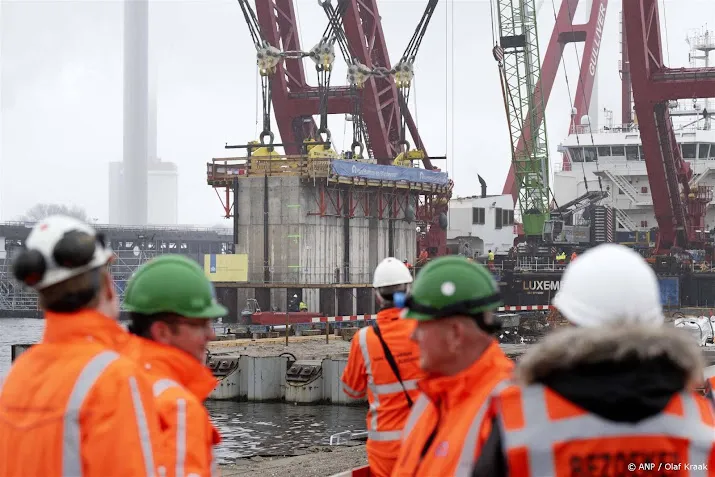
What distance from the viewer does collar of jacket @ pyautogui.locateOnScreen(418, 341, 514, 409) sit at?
12.0 feet

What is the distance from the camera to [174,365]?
13.1 ft

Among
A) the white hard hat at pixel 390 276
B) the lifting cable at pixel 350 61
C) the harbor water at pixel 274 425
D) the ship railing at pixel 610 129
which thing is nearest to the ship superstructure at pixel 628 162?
the ship railing at pixel 610 129

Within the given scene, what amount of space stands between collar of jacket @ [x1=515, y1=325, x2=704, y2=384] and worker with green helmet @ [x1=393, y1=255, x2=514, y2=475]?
78cm

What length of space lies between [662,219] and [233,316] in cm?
2115

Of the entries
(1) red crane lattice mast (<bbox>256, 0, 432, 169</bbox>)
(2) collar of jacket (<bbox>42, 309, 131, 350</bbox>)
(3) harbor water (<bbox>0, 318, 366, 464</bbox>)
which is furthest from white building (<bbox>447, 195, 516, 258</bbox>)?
(2) collar of jacket (<bbox>42, 309, 131, 350</bbox>)

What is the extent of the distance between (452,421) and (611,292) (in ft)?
2.97

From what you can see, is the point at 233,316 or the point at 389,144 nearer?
the point at 233,316

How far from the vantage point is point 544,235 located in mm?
61750

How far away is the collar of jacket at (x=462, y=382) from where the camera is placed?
3670 millimetres

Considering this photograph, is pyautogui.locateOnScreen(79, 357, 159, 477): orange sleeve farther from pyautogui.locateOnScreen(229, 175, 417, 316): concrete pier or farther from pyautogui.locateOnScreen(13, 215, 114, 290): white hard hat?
pyautogui.locateOnScreen(229, 175, 417, 316): concrete pier

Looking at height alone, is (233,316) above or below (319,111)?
below

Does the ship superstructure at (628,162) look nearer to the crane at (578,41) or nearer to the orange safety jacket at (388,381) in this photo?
the crane at (578,41)

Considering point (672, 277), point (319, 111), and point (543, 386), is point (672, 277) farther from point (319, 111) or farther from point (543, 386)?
point (543, 386)

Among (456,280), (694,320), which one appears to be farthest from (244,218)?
(456,280)
